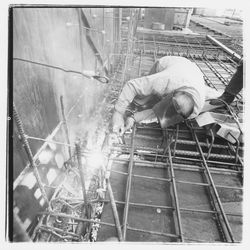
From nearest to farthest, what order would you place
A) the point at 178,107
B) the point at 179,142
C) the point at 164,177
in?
the point at 164,177 → the point at 178,107 → the point at 179,142

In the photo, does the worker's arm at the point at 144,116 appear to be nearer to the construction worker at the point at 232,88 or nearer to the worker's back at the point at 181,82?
the worker's back at the point at 181,82

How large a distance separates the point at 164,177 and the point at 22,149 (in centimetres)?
215

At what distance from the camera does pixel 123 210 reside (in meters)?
2.49

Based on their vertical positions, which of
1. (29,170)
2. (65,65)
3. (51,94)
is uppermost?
(65,65)

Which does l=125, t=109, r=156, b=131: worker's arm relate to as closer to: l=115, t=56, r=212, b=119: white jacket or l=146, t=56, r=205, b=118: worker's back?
l=115, t=56, r=212, b=119: white jacket

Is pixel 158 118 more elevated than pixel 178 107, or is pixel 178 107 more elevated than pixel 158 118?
pixel 178 107

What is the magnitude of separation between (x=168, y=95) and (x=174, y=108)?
0.37m

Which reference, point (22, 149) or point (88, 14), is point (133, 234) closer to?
point (22, 149)

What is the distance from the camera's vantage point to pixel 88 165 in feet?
11.7

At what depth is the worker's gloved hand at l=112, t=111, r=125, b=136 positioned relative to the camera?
12.7 ft

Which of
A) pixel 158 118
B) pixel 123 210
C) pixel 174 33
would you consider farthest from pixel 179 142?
pixel 174 33

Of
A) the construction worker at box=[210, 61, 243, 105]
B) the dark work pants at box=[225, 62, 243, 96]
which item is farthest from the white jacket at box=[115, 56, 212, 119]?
the dark work pants at box=[225, 62, 243, 96]

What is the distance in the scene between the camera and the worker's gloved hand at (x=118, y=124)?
12.7 ft

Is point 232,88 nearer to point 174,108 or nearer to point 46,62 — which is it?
point 174,108
